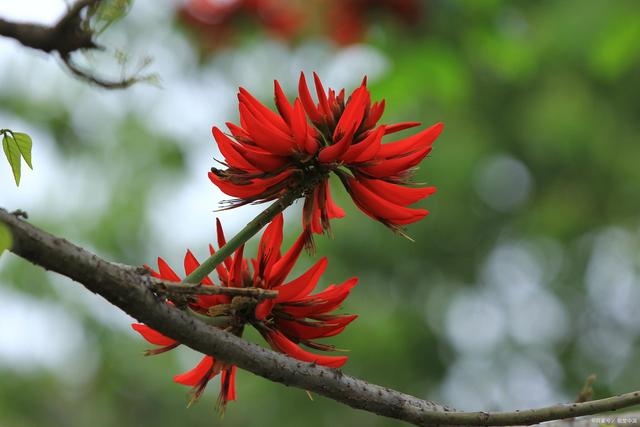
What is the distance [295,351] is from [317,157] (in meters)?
0.18

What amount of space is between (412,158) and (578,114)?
3307mm

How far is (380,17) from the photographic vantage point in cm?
261

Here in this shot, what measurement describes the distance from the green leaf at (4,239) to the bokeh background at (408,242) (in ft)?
9.81

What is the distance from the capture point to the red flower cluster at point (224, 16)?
325 cm

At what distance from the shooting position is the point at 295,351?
0.75 metres

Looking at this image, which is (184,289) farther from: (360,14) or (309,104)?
(360,14)

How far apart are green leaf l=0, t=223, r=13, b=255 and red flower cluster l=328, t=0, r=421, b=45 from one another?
2005 millimetres

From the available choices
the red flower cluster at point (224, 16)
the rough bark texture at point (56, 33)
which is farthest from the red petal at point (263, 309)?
the red flower cluster at point (224, 16)

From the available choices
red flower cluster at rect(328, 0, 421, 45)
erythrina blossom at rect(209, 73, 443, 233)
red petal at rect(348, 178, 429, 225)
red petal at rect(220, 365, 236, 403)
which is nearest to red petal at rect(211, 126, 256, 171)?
erythrina blossom at rect(209, 73, 443, 233)

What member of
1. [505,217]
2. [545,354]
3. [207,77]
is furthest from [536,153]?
[207,77]

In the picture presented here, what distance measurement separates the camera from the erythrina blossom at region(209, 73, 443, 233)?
728 millimetres

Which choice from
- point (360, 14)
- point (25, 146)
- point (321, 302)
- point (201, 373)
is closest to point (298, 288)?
point (321, 302)

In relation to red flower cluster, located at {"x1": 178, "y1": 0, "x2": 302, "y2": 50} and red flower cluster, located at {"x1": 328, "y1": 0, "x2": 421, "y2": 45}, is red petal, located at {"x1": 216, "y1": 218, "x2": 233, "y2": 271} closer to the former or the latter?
red flower cluster, located at {"x1": 328, "y1": 0, "x2": 421, "y2": 45}

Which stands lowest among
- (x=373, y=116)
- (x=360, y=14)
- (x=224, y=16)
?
(x=373, y=116)
